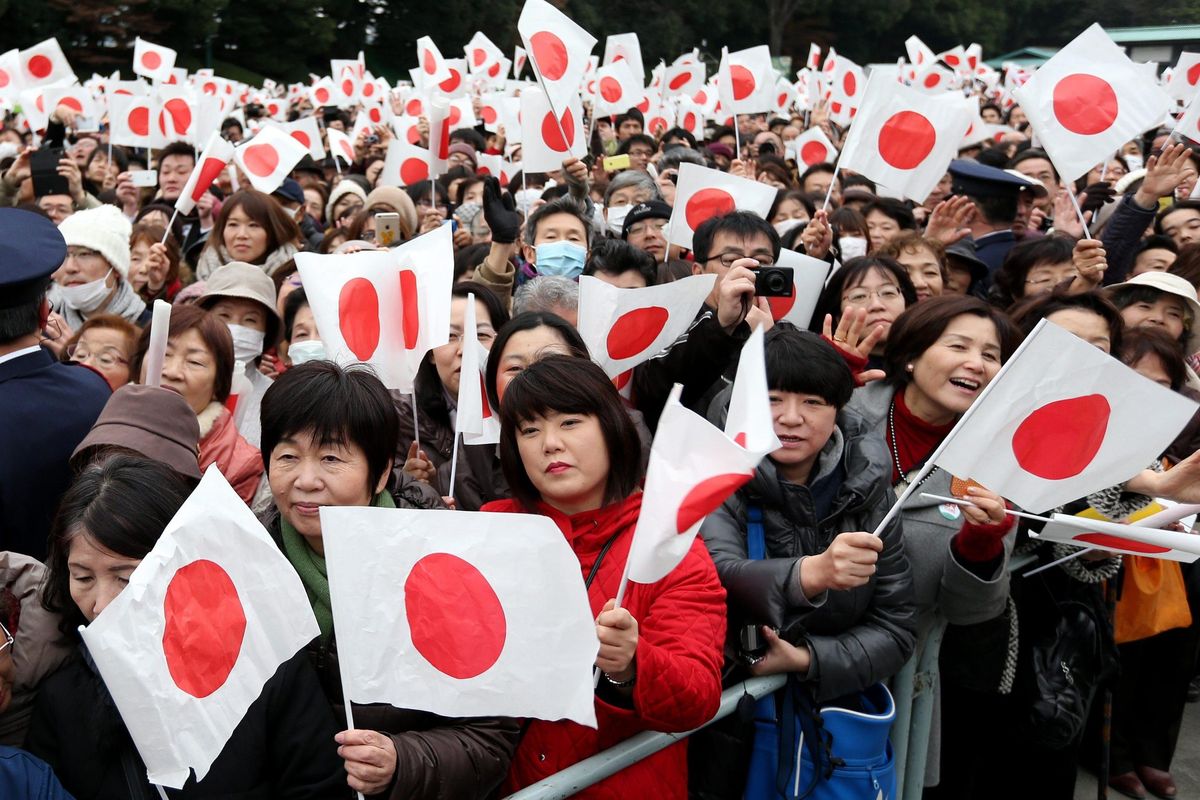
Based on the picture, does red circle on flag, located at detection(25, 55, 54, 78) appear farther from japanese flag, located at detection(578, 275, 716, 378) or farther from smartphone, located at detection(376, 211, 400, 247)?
japanese flag, located at detection(578, 275, 716, 378)

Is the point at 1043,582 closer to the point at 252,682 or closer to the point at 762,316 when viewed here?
the point at 762,316

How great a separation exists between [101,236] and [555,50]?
2153 mm

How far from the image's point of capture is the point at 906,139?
509 cm

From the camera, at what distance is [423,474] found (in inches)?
123

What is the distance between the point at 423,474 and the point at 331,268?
0.64 metres

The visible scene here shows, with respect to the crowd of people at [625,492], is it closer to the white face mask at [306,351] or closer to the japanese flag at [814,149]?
the white face mask at [306,351]

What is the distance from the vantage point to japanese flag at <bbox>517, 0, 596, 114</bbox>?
5133mm

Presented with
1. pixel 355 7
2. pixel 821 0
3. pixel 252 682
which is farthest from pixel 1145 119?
pixel 821 0

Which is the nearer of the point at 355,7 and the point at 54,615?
the point at 54,615

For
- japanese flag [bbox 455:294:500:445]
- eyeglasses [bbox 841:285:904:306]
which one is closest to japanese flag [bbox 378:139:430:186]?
eyeglasses [bbox 841:285:904:306]

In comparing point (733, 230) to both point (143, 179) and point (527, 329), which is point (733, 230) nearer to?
point (527, 329)

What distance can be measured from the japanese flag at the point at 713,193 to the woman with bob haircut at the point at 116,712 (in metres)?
3.09

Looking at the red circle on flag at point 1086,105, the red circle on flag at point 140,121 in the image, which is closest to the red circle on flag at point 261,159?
the red circle on flag at point 140,121

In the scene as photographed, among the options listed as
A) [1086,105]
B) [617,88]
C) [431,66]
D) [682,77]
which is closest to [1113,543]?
[1086,105]
